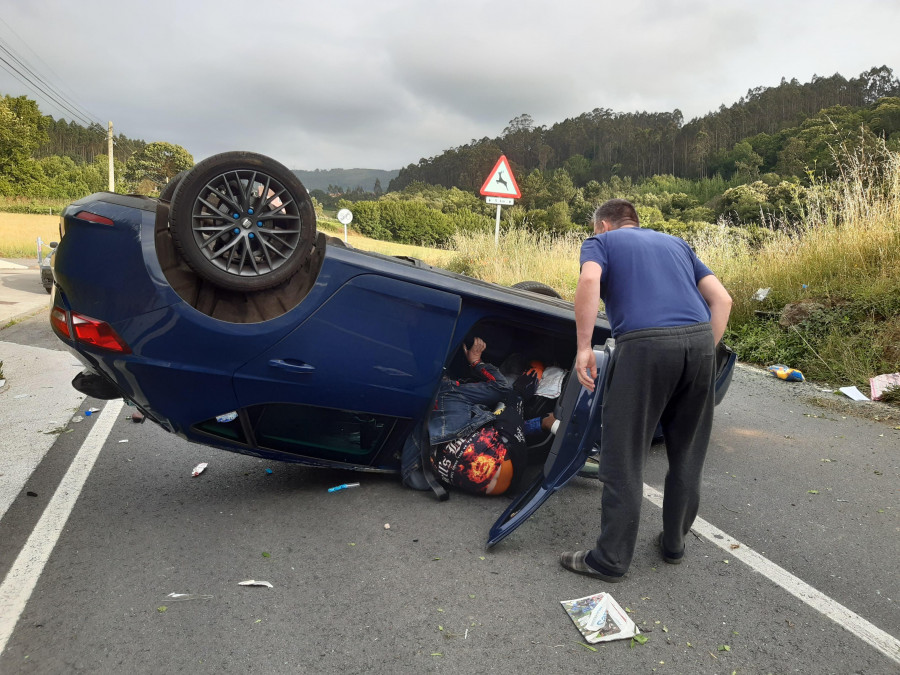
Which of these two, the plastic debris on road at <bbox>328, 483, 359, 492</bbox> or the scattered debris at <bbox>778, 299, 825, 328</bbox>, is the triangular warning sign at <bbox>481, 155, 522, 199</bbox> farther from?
the plastic debris on road at <bbox>328, 483, 359, 492</bbox>

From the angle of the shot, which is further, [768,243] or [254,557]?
[768,243]

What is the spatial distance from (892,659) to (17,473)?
4.67 m

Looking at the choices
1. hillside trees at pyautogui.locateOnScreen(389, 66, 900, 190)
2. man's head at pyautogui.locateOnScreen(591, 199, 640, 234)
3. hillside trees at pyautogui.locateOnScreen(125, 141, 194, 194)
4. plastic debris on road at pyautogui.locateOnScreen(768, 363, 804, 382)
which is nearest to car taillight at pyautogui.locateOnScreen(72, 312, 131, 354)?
man's head at pyautogui.locateOnScreen(591, 199, 640, 234)

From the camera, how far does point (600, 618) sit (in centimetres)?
237

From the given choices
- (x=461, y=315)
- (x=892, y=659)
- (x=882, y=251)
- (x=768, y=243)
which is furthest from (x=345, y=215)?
(x=892, y=659)

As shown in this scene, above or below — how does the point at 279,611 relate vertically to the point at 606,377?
below

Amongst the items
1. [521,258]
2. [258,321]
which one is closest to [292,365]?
[258,321]

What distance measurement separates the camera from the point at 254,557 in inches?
113

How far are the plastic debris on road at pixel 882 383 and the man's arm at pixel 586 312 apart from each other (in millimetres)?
4214

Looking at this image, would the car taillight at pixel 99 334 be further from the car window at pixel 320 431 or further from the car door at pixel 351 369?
the car window at pixel 320 431

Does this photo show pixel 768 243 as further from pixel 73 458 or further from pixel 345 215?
pixel 345 215

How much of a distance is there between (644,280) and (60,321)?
2.82m

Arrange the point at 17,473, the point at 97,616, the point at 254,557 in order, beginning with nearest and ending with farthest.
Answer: the point at 97,616
the point at 254,557
the point at 17,473

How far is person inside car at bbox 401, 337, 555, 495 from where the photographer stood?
346cm
